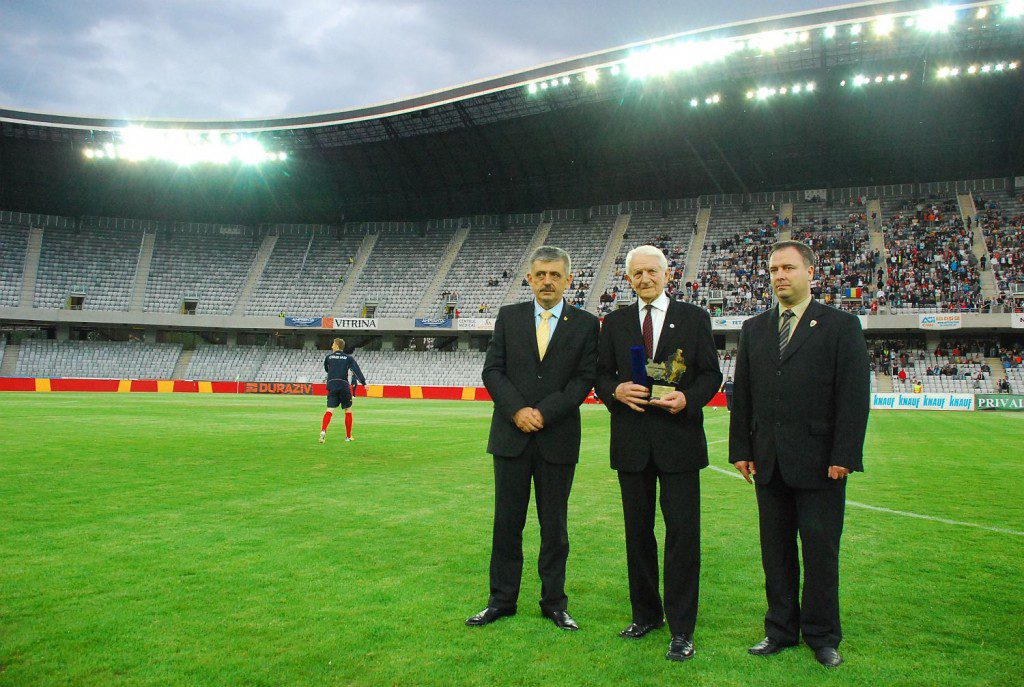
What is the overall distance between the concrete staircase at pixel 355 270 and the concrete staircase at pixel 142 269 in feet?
48.9

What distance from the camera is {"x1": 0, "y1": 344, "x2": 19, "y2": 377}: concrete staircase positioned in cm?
Result: 4825

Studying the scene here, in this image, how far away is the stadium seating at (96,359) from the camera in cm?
4866

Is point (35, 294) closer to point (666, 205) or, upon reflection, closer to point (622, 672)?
point (666, 205)

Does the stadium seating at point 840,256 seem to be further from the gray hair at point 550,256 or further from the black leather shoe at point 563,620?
the black leather shoe at point 563,620

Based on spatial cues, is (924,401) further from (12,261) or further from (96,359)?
(12,261)

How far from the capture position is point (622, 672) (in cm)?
364

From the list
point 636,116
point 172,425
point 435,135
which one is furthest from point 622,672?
point 435,135

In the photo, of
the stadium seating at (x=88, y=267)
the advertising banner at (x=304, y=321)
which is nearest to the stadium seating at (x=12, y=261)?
the stadium seating at (x=88, y=267)

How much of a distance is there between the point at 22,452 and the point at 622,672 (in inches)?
495

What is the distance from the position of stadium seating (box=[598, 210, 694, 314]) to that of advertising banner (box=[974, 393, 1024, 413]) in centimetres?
1781

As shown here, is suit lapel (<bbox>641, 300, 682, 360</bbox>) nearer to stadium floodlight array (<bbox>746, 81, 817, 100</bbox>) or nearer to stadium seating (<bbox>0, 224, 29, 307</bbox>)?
stadium floodlight array (<bbox>746, 81, 817, 100</bbox>)

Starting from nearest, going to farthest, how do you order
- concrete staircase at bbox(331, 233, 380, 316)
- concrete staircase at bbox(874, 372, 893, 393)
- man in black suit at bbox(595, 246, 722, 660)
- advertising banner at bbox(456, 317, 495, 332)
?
man in black suit at bbox(595, 246, 722, 660) < concrete staircase at bbox(874, 372, 893, 393) < advertising banner at bbox(456, 317, 495, 332) < concrete staircase at bbox(331, 233, 380, 316)

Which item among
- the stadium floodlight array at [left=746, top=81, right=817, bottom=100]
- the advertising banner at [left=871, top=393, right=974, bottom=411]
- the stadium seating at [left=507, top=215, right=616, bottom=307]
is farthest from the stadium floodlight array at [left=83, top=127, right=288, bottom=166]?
the advertising banner at [left=871, top=393, right=974, bottom=411]

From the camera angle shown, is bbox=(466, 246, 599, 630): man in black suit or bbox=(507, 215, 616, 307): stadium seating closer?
bbox=(466, 246, 599, 630): man in black suit
